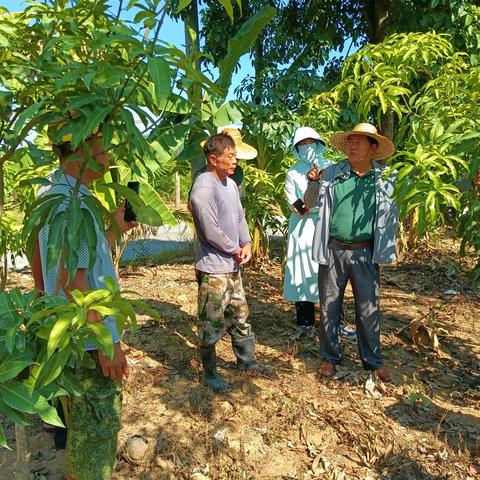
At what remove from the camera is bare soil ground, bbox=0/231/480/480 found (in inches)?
100.0

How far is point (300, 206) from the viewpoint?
3.98 meters

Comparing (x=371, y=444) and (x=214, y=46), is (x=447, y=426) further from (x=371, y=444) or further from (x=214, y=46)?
(x=214, y=46)

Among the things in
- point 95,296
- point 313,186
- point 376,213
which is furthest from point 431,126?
point 95,296

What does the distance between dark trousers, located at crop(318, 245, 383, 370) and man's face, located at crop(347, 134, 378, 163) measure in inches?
21.9

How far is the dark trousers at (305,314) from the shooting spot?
416 cm

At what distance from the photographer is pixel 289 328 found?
4.39 meters

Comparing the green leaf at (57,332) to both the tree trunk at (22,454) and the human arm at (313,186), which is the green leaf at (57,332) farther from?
the human arm at (313,186)

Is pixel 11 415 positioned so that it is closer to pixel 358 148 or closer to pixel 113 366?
pixel 113 366

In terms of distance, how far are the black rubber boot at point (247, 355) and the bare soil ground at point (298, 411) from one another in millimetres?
74

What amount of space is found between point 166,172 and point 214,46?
312 centimetres

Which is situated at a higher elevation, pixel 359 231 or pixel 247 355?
pixel 359 231

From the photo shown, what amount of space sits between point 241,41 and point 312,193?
2.38 metres

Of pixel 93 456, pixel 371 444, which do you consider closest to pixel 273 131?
pixel 371 444

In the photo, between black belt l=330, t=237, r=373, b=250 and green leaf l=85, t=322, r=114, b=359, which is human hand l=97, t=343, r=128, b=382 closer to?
green leaf l=85, t=322, r=114, b=359
